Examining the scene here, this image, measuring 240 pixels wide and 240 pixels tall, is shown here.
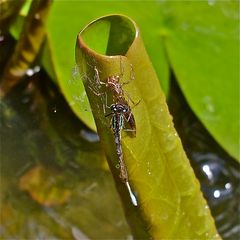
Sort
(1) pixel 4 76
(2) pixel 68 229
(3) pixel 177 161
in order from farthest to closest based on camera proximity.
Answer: (1) pixel 4 76 → (2) pixel 68 229 → (3) pixel 177 161

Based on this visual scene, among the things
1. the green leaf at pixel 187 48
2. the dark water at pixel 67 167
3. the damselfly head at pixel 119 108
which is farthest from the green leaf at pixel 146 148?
the green leaf at pixel 187 48

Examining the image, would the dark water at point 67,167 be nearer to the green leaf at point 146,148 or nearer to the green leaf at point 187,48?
the green leaf at point 187,48

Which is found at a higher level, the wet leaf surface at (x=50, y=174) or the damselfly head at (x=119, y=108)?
the damselfly head at (x=119, y=108)

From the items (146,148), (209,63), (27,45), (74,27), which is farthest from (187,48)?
(146,148)

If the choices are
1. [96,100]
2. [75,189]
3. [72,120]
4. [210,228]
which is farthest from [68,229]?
[96,100]

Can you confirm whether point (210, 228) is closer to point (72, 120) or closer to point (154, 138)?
point (154, 138)

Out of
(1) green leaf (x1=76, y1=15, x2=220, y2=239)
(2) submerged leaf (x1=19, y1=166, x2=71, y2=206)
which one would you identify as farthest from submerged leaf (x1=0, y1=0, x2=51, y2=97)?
(1) green leaf (x1=76, y1=15, x2=220, y2=239)

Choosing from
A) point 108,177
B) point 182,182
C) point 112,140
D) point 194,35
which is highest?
point 112,140
